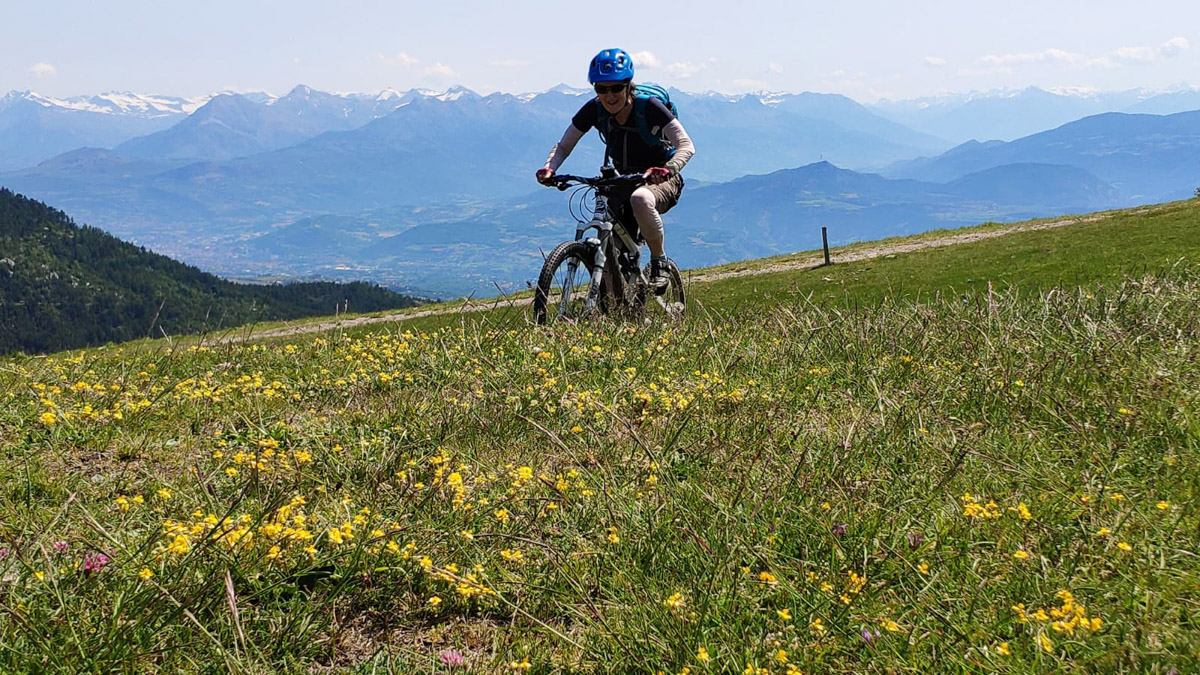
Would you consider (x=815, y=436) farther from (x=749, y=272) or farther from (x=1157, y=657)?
(x=749, y=272)

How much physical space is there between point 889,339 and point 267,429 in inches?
195

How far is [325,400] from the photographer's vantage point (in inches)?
220

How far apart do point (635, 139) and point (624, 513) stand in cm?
688

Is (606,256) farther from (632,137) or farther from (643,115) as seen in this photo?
(643,115)

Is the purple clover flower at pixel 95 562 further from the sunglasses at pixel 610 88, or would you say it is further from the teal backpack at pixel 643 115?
the teal backpack at pixel 643 115

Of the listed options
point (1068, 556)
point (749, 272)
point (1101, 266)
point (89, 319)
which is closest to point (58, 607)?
point (1068, 556)

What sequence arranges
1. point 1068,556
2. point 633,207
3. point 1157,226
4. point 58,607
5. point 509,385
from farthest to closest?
point 1157,226
point 633,207
point 509,385
point 1068,556
point 58,607

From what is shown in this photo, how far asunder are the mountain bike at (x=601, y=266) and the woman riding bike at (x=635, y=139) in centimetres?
27

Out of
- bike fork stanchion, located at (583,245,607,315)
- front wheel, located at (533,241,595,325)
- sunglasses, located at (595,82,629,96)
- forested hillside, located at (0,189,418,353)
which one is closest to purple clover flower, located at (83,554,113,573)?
front wheel, located at (533,241,595,325)

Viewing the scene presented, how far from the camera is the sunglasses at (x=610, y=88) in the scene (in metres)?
8.67

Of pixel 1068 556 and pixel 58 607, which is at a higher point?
pixel 58 607

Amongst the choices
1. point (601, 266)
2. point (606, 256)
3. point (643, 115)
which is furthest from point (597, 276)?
point (643, 115)

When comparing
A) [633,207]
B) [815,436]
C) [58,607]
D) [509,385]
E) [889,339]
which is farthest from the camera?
[633,207]

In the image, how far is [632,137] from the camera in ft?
31.1
